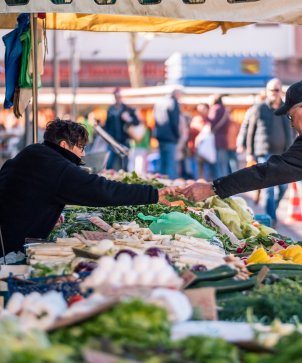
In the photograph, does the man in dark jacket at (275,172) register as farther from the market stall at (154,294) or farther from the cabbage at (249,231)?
the cabbage at (249,231)

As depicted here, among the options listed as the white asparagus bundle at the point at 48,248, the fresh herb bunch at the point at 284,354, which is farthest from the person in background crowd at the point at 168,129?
the fresh herb bunch at the point at 284,354

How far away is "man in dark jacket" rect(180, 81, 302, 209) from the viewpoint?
707 cm

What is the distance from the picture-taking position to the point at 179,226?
24.1 feet

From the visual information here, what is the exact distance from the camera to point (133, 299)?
151 inches

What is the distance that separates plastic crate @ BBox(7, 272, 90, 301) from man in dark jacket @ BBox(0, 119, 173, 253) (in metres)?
1.51

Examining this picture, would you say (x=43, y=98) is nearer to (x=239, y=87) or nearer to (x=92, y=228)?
(x=239, y=87)

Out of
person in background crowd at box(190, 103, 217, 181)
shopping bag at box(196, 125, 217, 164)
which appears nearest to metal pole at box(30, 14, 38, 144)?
shopping bag at box(196, 125, 217, 164)

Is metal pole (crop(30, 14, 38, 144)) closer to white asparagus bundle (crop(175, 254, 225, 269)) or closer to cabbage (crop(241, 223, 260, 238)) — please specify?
cabbage (crop(241, 223, 260, 238))

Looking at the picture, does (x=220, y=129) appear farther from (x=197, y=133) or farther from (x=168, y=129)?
(x=168, y=129)

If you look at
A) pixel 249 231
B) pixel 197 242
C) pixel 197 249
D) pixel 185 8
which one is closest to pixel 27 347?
pixel 197 249

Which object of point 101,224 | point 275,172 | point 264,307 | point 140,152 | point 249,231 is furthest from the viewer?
point 140,152

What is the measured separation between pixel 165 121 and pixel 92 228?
41.6 ft

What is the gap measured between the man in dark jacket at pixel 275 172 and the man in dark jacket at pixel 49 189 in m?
0.64

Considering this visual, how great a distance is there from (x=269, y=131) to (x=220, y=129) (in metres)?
6.30
